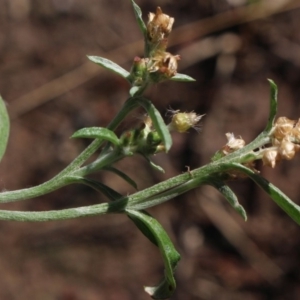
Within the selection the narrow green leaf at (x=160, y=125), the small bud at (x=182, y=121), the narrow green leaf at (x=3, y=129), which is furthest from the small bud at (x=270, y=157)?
the narrow green leaf at (x=3, y=129)

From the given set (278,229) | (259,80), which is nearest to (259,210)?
(278,229)

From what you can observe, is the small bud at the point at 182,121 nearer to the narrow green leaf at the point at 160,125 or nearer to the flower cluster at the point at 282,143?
the narrow green leaf at the point at 160,125

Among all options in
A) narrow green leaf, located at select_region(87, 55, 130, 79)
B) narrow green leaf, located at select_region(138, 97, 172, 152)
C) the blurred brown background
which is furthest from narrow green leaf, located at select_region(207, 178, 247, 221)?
the blurred brown background

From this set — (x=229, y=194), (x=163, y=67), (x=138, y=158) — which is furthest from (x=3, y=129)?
(x=138, y=158)

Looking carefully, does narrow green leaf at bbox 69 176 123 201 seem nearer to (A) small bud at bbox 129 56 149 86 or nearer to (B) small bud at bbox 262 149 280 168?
(A) small bud at bbox 129 56 149 86

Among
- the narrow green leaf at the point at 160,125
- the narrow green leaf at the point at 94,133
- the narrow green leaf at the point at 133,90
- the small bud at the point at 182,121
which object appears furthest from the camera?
the small bud at the point at 182,121

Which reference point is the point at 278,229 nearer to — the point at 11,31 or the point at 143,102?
the point at 11,31

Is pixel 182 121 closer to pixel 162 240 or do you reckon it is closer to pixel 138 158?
pixel 162 240
